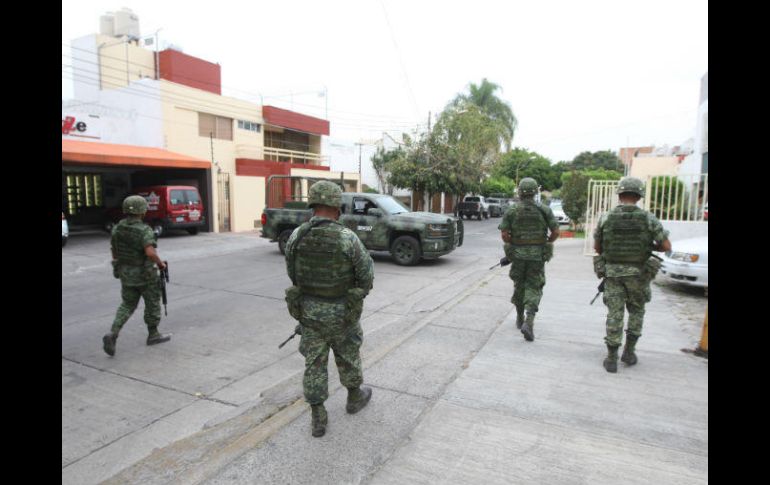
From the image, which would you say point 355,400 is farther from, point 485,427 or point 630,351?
point 630,351

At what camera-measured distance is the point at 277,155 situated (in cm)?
2300

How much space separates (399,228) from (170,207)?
385 inches

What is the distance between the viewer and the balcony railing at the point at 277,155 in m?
21.1

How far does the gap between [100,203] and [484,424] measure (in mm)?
22502

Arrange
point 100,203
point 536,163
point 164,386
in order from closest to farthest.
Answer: point 164,386 < point 100,203 < point 536,163

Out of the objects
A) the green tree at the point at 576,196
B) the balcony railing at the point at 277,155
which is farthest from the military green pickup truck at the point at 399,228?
the balcony railing at the point at 277,155

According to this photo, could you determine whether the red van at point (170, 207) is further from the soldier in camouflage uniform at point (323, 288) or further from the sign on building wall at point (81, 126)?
the soldier in camouflage uniform at point (323, 288)

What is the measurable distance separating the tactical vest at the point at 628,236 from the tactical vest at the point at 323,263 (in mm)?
2506

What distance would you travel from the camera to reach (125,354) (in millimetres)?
4793

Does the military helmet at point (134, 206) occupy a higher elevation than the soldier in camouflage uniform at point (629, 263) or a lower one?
higher

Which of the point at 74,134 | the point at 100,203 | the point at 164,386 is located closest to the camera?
the point at 164,386
